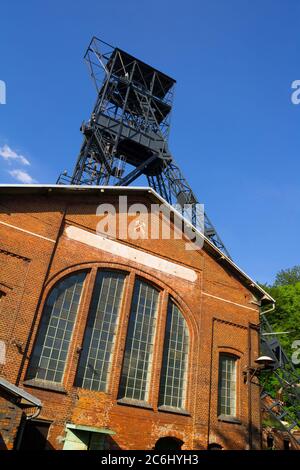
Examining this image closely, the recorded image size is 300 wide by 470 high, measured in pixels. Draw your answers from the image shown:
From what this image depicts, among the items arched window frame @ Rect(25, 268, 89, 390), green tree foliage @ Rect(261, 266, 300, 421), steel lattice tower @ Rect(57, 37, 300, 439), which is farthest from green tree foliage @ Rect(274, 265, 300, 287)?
arched window frame @ Rect(25, 268, 89, 390)

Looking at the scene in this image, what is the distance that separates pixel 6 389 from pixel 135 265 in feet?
21.1

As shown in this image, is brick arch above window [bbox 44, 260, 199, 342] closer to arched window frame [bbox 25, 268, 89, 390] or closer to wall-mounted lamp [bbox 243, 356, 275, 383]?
arched window frame [bbox 25, 268, 89, 390]

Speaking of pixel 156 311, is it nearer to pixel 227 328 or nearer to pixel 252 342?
pixel 227 328

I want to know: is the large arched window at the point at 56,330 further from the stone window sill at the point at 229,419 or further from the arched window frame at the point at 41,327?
the stone window sill at the point at 229,419

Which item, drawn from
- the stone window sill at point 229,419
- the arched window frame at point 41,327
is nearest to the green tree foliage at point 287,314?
the stone window sill at point 229,419

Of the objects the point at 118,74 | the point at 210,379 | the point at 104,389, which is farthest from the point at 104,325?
the point at 118,74

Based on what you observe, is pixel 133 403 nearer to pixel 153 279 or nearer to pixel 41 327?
pixel 41 327

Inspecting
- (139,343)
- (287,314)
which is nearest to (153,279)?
(139,343)

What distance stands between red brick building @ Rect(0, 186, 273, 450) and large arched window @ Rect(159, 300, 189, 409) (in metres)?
0.04

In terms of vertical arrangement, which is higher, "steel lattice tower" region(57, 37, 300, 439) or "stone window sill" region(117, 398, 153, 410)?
"steel lattice tower" region(57, 37, 300, 439)

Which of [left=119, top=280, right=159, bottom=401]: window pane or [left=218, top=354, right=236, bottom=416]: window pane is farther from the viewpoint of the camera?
[left=218, top=354, right=236, bottom=416]: window pane

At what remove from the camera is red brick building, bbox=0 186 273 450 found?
437 inches

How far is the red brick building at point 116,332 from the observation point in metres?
11.1

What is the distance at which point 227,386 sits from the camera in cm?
1441
